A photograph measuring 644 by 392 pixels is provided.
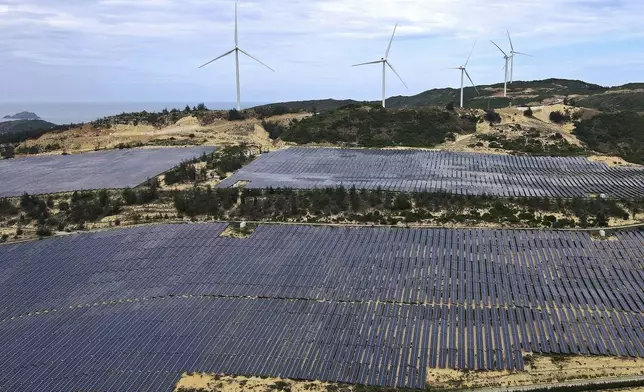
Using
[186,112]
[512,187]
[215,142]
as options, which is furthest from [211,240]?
[186,112]

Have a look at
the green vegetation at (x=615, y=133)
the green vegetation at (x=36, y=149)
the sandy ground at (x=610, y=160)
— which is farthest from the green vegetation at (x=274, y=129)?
the green vegetation at (x=615, y=133)

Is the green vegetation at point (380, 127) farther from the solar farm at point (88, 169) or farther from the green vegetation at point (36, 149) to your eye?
the green vegetation at point (36, 149)

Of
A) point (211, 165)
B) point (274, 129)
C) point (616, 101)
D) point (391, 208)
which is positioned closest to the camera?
point (391, 208)

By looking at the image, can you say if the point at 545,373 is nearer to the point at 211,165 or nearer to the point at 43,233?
the point at 43,233

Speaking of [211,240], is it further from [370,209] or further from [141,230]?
[370,209]

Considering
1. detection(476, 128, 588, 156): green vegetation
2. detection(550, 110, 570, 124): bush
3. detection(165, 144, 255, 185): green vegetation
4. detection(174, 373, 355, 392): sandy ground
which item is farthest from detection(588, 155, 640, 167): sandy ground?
detection(174, 373, 355, 392): sandy ground

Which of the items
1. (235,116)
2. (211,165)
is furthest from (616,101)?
(211,165)

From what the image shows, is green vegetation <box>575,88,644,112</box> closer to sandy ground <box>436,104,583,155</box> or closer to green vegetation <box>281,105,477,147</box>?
sandy ground <box>436,104,583,155</box>
